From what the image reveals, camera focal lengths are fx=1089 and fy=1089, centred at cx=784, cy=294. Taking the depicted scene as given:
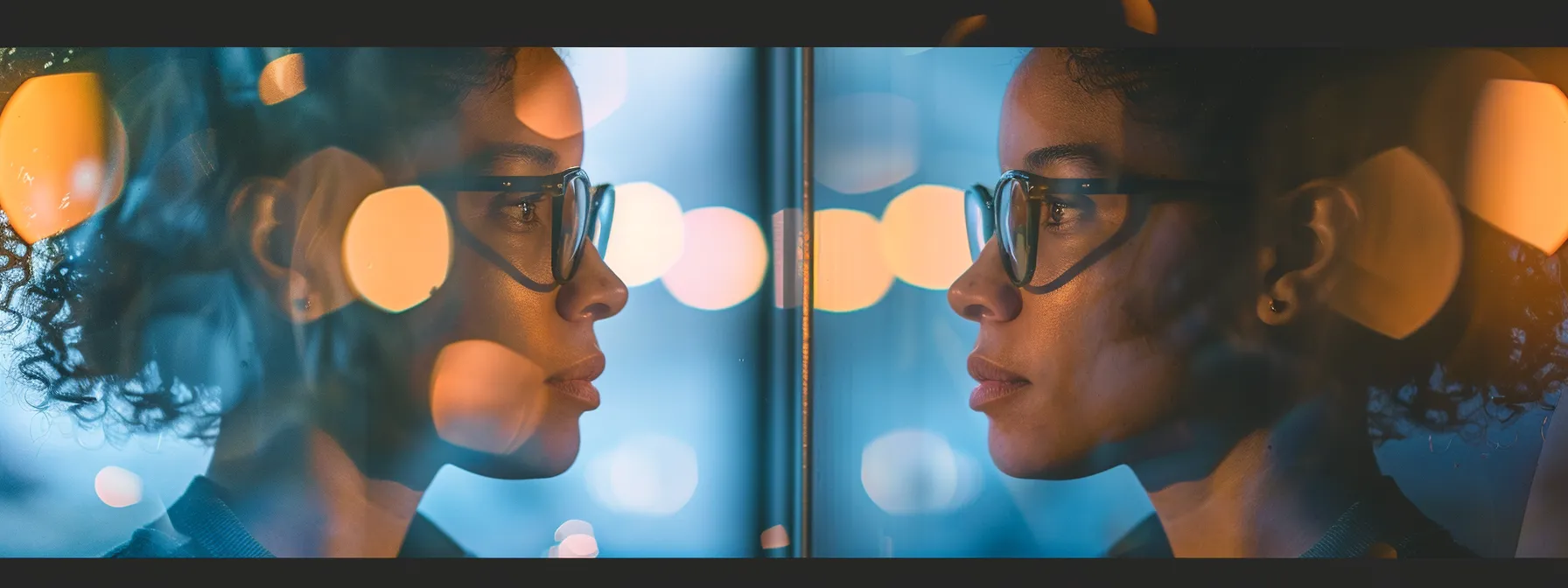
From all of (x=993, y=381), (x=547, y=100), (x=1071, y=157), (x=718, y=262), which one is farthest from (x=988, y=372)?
(x=547, y=100)

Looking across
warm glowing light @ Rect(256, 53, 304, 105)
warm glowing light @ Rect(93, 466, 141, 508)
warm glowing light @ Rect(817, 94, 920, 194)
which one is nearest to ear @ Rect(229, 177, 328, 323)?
warm glowing light @ Rect(256, 53, 304, 105)

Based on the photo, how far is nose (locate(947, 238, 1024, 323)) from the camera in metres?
1.74

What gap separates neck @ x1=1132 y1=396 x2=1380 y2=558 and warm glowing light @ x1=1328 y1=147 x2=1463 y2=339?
180 millimetres

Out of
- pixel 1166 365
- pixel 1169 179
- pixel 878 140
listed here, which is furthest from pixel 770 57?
pixel 1166 365

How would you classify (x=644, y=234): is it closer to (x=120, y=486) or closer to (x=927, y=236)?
(x=927, y=236)

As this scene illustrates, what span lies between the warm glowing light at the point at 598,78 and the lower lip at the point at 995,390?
2.43 feet

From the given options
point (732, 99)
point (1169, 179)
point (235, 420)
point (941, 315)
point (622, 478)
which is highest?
point (732, 99)

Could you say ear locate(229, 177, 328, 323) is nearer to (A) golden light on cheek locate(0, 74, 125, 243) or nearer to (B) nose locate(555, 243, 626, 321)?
(A) golden light on cheek locate(0, 74, 125, 243)

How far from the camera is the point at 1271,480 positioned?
1751mm

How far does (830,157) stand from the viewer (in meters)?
1.76

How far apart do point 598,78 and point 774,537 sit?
80 cm

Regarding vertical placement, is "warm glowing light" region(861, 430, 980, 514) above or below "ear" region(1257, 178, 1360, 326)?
A: below

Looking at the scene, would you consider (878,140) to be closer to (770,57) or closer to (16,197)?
(770,57)

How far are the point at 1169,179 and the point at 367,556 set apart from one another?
1.43 metres
